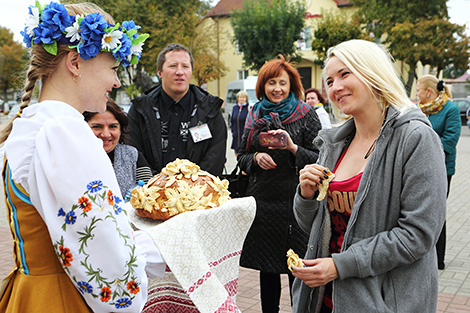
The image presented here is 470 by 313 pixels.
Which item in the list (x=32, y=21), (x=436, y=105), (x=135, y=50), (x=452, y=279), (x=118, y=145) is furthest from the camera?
(x=436, y=105)

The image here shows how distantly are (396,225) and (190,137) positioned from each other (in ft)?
7.49

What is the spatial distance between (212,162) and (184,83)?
71cm

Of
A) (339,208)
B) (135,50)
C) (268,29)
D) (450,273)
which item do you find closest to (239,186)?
(339,208)

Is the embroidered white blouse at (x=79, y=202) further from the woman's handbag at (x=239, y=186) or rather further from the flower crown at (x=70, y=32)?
the woman's handbag at (x=239, y=186)

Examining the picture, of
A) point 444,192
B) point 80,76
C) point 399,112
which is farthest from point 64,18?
point 444,192

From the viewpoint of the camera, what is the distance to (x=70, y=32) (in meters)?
1.57

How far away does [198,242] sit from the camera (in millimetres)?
2029

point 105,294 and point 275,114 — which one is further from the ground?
point 275,114

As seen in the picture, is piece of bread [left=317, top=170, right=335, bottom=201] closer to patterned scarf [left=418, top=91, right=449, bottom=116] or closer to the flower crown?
the flower crown

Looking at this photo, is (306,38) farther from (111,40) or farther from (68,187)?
(68,187)

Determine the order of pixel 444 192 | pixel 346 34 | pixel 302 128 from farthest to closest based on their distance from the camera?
pixel 346 34 → pixel 302 128 → pixel 444 192

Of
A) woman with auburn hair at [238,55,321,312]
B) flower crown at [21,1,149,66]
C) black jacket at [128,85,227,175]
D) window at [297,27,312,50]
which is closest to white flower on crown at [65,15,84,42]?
flower crown at [21,1,149,66]

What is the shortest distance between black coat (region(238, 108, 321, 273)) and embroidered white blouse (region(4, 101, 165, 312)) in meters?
2.31

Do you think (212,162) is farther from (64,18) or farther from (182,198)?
(64,18)
